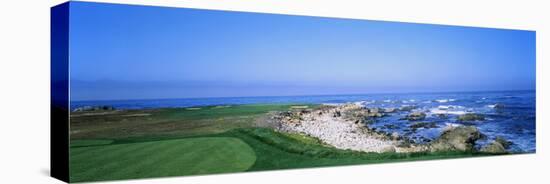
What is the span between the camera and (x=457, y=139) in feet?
46.2

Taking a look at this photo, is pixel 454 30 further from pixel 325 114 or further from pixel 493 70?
pixel 325 114

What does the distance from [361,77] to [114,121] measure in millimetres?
4724

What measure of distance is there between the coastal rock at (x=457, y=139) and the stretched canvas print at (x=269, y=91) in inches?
0.9

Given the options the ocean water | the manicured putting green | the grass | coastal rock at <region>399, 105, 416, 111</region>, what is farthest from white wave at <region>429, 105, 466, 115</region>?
the manicured putting green

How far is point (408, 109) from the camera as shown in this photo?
44.7 ft

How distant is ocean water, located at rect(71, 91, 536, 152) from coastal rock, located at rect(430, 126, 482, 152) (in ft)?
0.36

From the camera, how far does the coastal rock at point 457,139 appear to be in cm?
1385

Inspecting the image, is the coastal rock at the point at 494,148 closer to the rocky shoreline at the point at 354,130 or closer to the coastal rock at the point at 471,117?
the rocky shoreline at the point at 354,130

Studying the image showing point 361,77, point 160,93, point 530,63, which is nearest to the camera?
point 160,93

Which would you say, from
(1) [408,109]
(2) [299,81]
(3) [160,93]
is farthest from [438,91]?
(3) [160,93]

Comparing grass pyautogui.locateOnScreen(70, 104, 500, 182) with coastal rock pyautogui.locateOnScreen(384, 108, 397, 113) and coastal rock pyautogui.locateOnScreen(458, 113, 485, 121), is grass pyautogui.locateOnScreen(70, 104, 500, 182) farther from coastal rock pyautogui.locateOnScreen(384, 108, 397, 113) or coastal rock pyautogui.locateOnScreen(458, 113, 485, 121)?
coastal rock pyautogui.locateOnScreen(458, 113, 485, 121)

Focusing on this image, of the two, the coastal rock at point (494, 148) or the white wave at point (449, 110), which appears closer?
the white wave at point (449, 110)

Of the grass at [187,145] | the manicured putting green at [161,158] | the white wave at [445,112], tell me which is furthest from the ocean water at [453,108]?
Answer: the manicured putting green at [161,158]

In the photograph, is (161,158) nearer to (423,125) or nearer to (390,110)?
(390,110)
